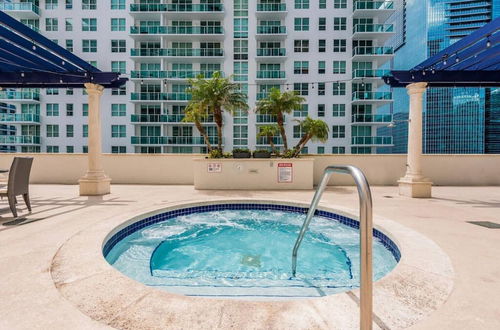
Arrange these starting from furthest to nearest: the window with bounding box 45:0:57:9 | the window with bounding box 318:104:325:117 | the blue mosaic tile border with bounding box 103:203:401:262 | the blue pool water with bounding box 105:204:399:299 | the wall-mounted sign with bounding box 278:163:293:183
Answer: the window with bounding box 45:0:57:9
the window with bounding box 318:104:325:117
the wall-mounted sign with bounding box 278:163:293:183
the blue mosaic tile border with bounding box 103:203:401:262
the blue pool water with bounding box 105:204:399:299

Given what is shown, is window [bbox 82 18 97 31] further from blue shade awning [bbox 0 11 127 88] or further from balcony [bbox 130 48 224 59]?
blue shade awning [bbox 0 11 127 88]

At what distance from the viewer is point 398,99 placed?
15238cm

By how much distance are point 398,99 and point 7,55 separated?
181926mm

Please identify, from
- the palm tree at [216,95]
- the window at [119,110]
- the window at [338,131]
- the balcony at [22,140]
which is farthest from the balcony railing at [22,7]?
the window at [338,131]

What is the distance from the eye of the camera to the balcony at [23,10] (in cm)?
3036

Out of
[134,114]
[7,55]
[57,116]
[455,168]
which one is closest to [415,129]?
[455,168]

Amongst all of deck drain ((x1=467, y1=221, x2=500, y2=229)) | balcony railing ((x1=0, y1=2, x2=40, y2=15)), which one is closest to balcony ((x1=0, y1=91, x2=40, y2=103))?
balcony railing ((x1=0, y1=2, x2=40, y2=15))

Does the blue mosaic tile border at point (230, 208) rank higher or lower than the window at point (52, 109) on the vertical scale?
lower

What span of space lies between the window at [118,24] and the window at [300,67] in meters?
23.1

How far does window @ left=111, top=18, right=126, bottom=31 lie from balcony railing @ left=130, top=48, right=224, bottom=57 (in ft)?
15.3

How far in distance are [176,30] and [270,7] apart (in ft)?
39.9

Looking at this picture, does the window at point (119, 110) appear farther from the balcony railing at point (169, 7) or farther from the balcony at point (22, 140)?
the balcony railing at point (169, 7)

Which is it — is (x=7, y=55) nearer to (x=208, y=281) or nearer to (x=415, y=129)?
(x=208, y=281)

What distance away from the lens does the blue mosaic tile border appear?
14.6 ft
